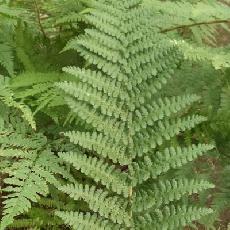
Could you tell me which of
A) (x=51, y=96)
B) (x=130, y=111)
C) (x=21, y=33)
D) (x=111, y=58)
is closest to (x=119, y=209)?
(x=130, y=111)

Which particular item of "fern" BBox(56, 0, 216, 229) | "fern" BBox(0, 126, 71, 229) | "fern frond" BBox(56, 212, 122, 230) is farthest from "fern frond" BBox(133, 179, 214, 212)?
"fern" BBox(0, 126, 71, 229)

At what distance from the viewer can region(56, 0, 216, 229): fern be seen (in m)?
1.83

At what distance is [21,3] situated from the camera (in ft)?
10.4

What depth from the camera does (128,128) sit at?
1.95 meters

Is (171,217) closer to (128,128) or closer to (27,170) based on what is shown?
(128,128)

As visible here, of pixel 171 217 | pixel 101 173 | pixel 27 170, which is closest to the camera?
pixel 171 217

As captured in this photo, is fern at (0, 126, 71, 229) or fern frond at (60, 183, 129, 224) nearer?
fern frond at (60, 183, 129, 224)

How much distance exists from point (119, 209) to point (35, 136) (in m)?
0.84

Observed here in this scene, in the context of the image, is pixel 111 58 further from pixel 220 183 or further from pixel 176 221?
pixel 220 183

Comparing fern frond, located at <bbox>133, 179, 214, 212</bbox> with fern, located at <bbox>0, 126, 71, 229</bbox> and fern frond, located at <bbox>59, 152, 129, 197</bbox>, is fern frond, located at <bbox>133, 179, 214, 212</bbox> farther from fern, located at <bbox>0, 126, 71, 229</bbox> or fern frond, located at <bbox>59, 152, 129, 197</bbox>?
fern, located at <bbox>0, 126, 71, 229</bbox>

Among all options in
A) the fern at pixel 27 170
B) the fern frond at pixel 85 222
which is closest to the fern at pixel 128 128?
the fern frond at pixel 85 222

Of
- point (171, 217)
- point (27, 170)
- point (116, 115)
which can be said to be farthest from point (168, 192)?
point (27, 170)

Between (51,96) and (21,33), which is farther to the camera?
(21,33)

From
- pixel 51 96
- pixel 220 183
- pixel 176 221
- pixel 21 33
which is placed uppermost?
pixel 21 33
